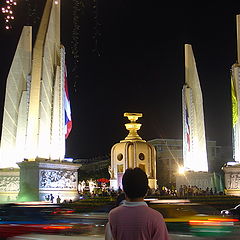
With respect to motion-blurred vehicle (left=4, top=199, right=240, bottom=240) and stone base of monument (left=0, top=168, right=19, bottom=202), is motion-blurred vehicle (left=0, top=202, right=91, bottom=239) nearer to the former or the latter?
motion-blurred vehicle (left=4, top=199, right=240, bottom=240)

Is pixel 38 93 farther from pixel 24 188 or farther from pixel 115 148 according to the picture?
pixel 115 148

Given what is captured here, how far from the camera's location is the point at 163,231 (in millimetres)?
3311

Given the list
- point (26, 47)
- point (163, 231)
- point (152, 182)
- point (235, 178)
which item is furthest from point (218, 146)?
point (163, 231)

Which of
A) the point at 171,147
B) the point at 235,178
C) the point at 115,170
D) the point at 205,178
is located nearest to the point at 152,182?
the point at 115,170

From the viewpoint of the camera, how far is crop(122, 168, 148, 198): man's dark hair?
3.59 meters

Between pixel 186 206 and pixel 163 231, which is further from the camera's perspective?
pixel 186 206

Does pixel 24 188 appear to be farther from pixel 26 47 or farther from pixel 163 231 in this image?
pixel 163 231

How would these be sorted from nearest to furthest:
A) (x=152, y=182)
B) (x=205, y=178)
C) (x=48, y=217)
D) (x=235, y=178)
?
1. (x=48, y=217)
2. (x=235, y=178)
3. (x=205, y=178)
4. (x=152, y=182)

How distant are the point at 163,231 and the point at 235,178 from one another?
30233 mm

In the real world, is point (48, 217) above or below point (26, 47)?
below

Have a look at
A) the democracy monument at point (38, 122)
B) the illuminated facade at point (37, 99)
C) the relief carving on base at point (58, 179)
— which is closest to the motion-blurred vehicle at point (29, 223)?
the relief carving on base at point (58, 179)

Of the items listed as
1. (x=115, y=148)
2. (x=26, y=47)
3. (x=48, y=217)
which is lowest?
(x=48, y=217)

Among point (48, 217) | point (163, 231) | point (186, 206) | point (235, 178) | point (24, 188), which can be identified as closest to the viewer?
point (163, 231)

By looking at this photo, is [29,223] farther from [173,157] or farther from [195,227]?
[173,157]
